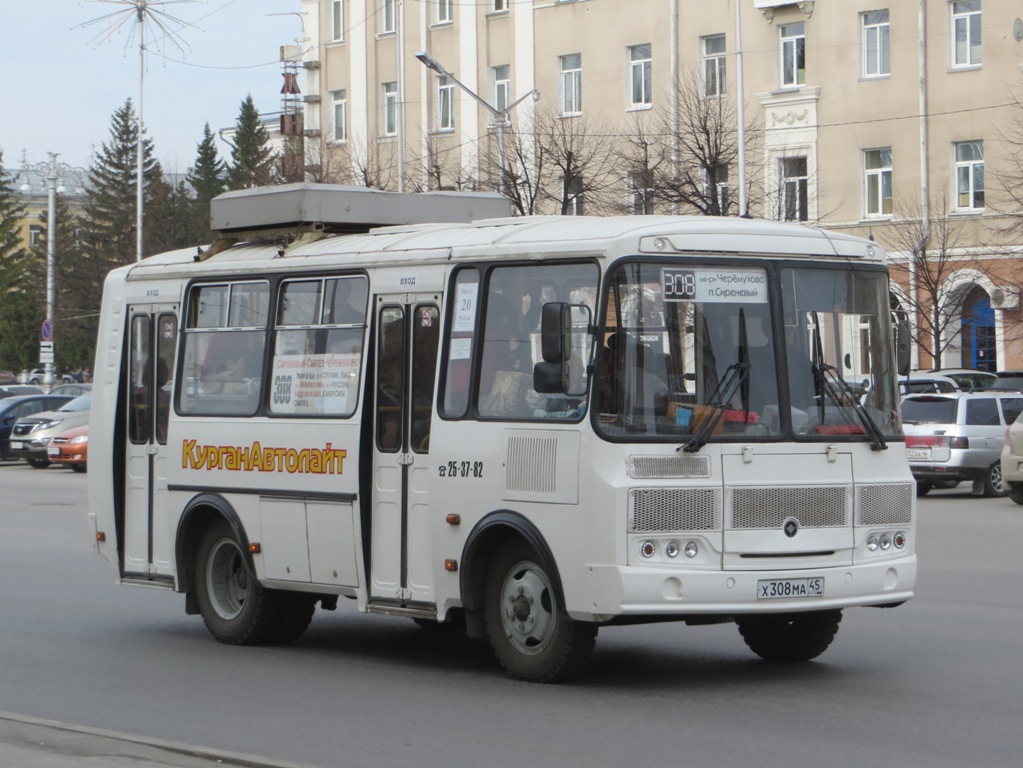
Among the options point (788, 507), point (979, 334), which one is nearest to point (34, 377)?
point (979, 334)

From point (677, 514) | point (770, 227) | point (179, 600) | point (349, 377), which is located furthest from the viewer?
point (179, 600)

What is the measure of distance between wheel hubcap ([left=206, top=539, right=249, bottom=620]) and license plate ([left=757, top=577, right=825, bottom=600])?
4164mm

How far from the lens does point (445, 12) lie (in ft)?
184

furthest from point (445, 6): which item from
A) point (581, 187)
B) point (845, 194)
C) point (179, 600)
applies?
point (179, 600)

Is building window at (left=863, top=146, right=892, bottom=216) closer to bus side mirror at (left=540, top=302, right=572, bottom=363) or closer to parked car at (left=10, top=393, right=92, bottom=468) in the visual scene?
parked car at (left=10, top=393, right=92, bottom=468)

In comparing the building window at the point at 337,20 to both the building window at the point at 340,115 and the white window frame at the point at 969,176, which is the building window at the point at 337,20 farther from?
the white window frame at the point at 969,176

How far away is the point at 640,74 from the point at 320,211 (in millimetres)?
39429

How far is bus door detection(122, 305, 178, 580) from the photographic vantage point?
1288cm

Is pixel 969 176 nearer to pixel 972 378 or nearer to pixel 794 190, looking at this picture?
pixel 794 190

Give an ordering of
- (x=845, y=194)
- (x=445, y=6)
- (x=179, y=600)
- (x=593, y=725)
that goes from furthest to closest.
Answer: (x=445, y=6)
(x=845, y=194)
(x=179, y=600)
(x=593, y=725)

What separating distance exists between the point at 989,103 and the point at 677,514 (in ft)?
120

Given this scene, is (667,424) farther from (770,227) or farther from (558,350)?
(770,227)

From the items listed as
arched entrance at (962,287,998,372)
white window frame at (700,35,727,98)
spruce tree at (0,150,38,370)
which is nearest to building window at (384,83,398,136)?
white window frame at (700,35,727,98)

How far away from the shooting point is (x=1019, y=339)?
144 feet
